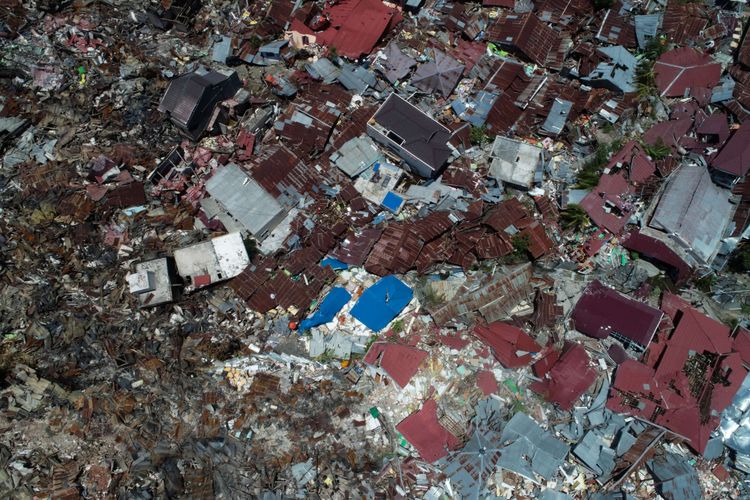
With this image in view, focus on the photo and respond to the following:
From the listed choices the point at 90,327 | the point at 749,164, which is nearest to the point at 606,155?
the point at 749,164

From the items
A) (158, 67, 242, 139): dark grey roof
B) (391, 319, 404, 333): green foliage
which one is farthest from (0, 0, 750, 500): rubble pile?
(391, 319, 404, 333): green foliage

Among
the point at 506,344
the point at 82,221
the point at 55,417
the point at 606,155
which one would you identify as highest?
the point at 606,155

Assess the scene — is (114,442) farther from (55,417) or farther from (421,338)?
(421,338)

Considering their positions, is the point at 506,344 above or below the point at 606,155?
below

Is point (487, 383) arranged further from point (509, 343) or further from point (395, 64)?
point (395, 64)

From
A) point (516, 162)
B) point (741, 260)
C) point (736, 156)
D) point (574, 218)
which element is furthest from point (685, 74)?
point (516, 162)

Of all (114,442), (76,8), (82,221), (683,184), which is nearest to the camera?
(114,442)
